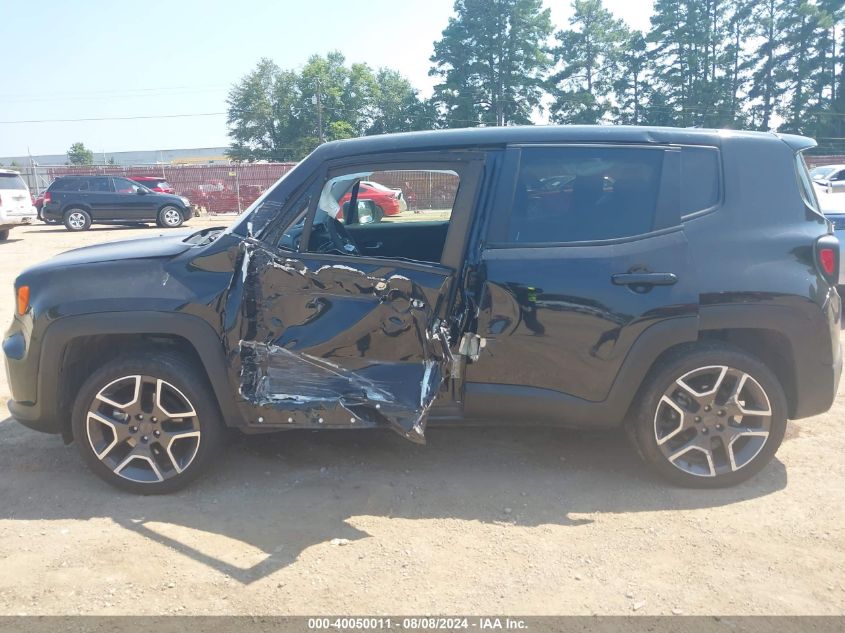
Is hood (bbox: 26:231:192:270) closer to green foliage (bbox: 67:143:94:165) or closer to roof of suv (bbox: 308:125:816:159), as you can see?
roof of suv (bbox: 308:125:816:159)

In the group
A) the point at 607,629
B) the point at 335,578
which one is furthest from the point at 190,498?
the point at 607,629

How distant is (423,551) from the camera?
3016mm

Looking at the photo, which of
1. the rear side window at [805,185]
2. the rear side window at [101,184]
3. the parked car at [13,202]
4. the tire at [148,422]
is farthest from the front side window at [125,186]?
the rear side window at [805,185]

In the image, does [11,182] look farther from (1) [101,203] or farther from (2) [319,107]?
(2) [319,107]

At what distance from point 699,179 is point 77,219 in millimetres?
20545

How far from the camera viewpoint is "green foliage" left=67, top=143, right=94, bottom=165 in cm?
7156

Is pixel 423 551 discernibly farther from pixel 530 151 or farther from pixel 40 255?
pixel 40 255

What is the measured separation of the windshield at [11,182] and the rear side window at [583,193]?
16378 mm

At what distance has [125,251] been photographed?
3.68 metres

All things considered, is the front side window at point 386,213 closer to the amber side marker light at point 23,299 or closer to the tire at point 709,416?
the tire at point 709,416

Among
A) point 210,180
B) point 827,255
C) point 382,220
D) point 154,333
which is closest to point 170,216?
point 210,180

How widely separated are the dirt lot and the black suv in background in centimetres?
1764

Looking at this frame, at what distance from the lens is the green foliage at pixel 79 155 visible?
71562 millimetres

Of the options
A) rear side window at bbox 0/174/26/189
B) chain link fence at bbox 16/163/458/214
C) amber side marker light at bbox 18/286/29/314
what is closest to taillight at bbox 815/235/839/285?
amber side marker light at bbox 18/286/29/314
